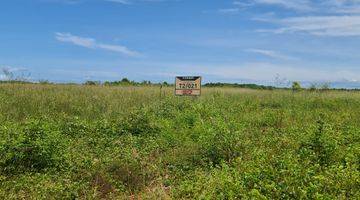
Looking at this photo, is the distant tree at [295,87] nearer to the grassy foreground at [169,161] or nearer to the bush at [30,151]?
the grassy foreground at [169,161]

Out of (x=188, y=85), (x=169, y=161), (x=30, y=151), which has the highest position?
(x=188, y=85)

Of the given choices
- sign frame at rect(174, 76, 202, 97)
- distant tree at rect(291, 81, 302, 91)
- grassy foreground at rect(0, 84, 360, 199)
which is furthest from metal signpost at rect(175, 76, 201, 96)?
distant tree at rect(291, 81, 302, 91)

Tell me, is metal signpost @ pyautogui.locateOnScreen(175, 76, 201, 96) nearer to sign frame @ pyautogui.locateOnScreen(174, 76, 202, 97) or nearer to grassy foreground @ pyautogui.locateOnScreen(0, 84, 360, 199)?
sign frame @ pyautogui.locateOnScreen(174, 76, 202, 97)

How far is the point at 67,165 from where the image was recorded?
6535 mm

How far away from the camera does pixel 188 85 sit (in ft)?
49.2

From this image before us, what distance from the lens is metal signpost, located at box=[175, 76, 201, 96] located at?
588 inches

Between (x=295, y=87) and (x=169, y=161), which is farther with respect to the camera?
(x=295, y=87)

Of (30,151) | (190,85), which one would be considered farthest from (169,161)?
(190,85)

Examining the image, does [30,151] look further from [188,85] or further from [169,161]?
[188,85]

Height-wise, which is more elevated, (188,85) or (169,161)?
(188,85)

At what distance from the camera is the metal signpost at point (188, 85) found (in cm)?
1495

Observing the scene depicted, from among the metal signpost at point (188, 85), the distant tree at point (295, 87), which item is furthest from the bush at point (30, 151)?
the distant tree at point (295, 87)

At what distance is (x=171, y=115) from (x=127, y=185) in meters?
5.27

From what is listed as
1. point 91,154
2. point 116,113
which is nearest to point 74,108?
point 116,113
